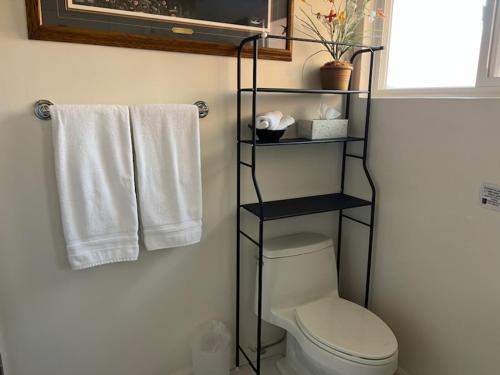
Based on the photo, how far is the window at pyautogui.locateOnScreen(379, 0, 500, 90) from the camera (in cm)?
143

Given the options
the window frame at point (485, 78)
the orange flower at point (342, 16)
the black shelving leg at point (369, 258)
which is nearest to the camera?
the window frame at point (485, 78)

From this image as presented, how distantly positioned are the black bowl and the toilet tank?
1.70 feet

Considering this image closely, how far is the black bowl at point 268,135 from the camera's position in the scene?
1.60 meters

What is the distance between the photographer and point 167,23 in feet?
4.79

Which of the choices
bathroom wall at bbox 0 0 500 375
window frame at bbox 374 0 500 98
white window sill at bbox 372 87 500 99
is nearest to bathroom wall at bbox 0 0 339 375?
bathroom wall at bbox 0 0 500 375

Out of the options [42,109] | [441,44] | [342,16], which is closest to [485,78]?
[441,44]

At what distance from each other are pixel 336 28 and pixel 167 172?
3.42ft

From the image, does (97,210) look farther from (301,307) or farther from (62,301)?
(301,307)

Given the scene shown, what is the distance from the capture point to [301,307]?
1.75 meters

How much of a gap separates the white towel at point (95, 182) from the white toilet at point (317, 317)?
2.24ft

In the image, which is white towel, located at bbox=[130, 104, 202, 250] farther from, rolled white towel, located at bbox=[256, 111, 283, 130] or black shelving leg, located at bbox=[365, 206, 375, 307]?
black shelving leg, located at bbox=[365, 206, 375, 307]

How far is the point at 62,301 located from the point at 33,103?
2.56 feet

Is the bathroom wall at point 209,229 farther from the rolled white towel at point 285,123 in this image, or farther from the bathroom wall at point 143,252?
the rolled white towel at point 285,123

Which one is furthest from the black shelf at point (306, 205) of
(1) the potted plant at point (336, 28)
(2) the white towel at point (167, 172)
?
(1) the potted plant at point (336, 28)
